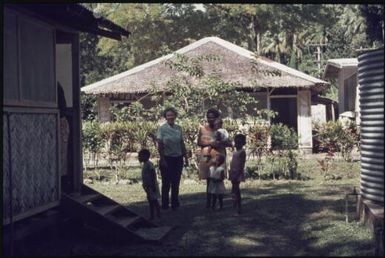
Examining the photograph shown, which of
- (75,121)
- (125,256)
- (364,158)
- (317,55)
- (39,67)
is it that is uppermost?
(317,55)

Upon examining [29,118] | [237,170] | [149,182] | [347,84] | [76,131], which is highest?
[347,84]

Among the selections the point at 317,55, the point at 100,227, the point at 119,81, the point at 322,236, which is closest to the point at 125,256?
the point at 100,227

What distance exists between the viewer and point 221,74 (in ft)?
75.8

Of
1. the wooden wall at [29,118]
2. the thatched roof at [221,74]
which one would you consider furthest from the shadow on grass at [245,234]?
the thatched roof at [221,74]

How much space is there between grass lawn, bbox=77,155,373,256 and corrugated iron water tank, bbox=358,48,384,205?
0.68 metres

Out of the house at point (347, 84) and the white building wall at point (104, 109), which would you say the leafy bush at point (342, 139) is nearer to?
the house at point (347, 84)

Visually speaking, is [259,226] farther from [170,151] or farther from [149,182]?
[170,151]

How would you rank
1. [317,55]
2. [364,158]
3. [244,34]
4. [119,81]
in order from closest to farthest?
1. [364,158]
2. [119,81]
3. [244,34]
4. [317,55]

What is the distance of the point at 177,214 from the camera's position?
395 inches

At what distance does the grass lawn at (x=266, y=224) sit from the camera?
23.6 ft

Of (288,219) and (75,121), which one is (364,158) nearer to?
(288,219)

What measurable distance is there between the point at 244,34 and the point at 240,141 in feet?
100

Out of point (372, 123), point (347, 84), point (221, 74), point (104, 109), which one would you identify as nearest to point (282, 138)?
point (221, 74)

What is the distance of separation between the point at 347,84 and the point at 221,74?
6.54m
